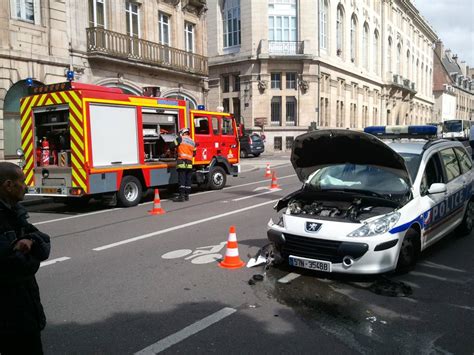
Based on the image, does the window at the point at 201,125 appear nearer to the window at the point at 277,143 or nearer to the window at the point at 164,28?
the window at the point at 164,28

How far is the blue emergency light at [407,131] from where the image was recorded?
10231 millimetres

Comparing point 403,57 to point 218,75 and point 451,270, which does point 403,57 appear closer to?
point 218,75

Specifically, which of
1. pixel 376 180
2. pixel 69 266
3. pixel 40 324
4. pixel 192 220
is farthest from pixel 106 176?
pixel 40 324

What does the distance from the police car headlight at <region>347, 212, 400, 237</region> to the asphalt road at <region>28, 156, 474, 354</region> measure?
590 millimetres

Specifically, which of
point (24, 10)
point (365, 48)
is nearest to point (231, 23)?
point (365, 48)

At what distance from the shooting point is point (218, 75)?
137ft

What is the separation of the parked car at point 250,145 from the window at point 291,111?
835 cm

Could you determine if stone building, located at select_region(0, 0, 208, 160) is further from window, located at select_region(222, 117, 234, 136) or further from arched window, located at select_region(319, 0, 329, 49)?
arched window, located at select_region(319, 0, 329, 49)

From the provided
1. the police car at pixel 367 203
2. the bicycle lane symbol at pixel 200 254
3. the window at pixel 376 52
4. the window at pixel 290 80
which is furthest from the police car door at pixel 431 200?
the window at pixel 376 52

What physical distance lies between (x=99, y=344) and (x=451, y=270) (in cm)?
426

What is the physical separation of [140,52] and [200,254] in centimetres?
1696

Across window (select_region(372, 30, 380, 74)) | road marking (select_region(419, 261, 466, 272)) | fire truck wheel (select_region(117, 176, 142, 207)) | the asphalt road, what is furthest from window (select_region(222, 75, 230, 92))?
road marking (select_region(419, 261, 466, 272))

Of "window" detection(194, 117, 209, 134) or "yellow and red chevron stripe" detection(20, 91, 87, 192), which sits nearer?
"yellow and red chevron stripe" detection(20, 91, 87, 192)

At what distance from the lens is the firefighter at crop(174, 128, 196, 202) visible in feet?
39.0
